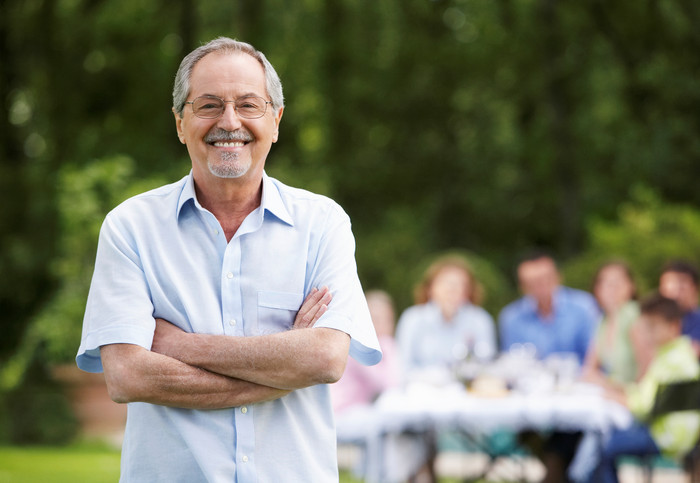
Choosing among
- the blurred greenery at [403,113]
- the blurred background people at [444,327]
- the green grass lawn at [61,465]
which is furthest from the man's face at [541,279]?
the blurred greenery at [403,113]

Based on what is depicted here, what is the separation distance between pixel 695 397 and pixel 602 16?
635 inches

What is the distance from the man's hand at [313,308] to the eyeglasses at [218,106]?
1.51 feet

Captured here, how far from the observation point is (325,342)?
2484 millimetres

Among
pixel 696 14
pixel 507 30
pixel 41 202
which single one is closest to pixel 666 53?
pixel 696 14

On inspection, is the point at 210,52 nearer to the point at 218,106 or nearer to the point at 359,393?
the point at 218,106

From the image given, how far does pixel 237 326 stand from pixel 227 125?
482 mm

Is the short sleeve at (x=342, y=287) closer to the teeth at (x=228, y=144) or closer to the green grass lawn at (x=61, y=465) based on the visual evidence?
the teeth at (x=228, y=144)

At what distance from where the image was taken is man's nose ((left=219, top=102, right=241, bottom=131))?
2.51m

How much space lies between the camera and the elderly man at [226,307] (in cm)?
241

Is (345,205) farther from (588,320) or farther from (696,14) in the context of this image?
(588,320)

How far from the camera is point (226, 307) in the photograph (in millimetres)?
2480

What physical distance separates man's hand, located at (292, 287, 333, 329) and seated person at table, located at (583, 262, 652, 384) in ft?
17.1

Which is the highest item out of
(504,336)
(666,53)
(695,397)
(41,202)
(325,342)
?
(666,53)

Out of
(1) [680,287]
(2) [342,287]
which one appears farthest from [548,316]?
(2) [342,287]
